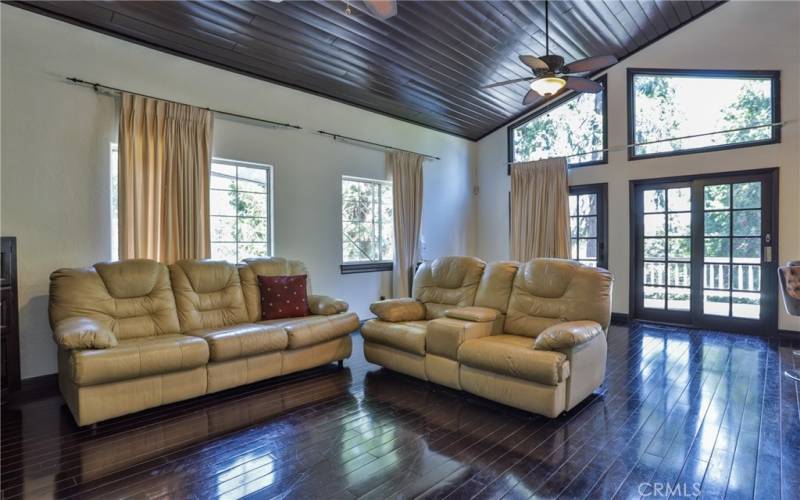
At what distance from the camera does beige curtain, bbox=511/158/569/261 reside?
6.38 meters

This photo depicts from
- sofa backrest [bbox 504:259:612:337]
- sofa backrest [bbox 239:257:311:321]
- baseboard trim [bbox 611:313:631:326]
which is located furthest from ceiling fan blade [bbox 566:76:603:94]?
baseboard trim [bbox 611:313:631:326]

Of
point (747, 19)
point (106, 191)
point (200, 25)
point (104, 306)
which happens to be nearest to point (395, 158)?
point (200, 25)

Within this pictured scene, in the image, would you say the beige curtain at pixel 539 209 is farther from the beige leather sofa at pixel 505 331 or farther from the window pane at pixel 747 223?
the beige leather sofa at pixel 505 331

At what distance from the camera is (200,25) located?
11.9ft

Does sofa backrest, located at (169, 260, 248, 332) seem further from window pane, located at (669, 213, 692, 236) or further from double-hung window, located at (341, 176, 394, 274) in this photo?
window pane, located at (669, 213, 692, 236)

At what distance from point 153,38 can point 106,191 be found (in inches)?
57.3

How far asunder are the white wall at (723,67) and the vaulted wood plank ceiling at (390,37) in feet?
0.90

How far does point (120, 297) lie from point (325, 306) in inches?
66.7

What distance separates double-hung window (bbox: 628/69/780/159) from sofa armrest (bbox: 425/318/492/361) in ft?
13.8

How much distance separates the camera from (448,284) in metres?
4.05

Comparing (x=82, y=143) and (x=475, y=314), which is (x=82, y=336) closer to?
(x=82, y=143)

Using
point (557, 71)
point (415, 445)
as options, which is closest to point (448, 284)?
point (415, 445)

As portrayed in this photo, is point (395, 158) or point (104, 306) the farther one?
point (395, 158)

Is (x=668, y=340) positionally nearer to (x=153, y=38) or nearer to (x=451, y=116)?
(x=451, y=116)
